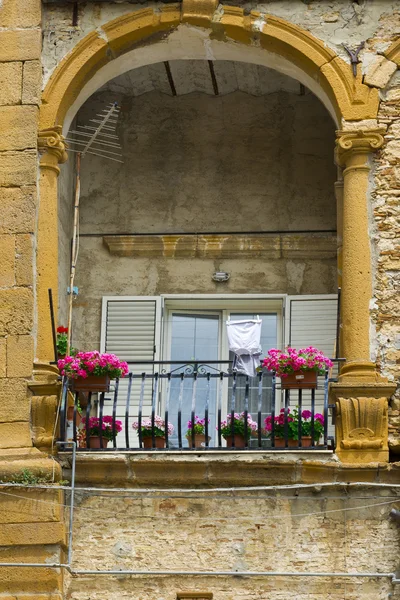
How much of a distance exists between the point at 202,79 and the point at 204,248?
5.85 ft

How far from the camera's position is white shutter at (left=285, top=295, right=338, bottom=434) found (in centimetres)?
1471

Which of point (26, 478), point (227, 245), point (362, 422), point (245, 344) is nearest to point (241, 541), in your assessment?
point (362, 422)

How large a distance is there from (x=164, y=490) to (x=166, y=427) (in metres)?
0.58

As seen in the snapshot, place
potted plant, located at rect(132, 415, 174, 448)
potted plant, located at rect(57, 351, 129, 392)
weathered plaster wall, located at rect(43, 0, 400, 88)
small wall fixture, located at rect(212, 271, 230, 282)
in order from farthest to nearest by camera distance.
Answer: small wall fixture, located at rect(212, 271, 230, 282)
weathered plaster wall, located at rect(43, 0, 400, 88)
potted plant, located at rect(132, 415, 174, 448)
potted plant, located at rect(57, 351, 129, 392)

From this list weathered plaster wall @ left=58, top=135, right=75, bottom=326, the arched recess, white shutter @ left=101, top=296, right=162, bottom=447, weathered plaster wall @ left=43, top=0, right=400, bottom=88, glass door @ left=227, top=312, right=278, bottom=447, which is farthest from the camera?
weathered plaster wall @ left=58, top=135, right=75, bottom=326

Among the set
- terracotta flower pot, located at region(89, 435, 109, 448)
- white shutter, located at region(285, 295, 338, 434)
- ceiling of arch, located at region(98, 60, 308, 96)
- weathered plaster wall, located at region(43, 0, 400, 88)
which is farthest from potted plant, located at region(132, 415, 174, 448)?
ceiling of arch, located at region(98, 60, 308, 96)

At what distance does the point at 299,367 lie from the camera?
12867 millimetres

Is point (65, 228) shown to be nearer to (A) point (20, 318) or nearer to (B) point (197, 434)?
(A) point (20, 318)

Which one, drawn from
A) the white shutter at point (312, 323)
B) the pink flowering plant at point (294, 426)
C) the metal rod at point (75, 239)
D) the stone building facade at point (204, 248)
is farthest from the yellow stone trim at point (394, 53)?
the metal rod at point (75, 239)

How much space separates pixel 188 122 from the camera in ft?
52.3

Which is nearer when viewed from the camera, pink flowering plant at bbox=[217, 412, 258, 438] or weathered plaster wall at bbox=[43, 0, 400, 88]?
pink flowering plant at bbox=[217, 412, 258, 438]

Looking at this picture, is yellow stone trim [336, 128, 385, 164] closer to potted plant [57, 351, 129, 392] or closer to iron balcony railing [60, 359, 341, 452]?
iron balcony railing [60, 359, 341, 452]

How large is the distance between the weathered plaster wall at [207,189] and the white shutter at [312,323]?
0.26 metres

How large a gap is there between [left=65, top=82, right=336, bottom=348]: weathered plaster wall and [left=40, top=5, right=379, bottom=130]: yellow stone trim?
1.83 meters
